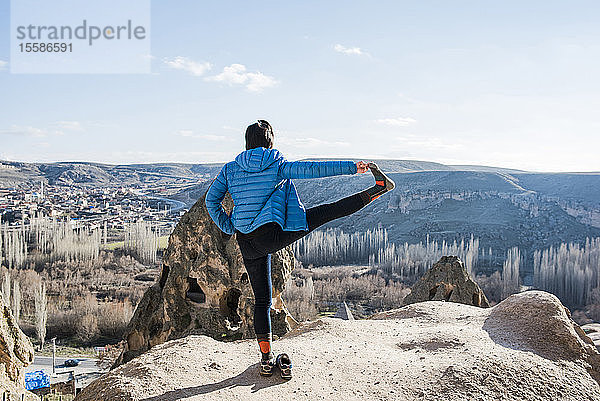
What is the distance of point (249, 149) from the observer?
Result: 5.00 m

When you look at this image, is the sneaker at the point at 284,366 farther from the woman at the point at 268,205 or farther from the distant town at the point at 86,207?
the distant town at the point at 86,207

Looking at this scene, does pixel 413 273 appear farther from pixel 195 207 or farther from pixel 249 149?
pixel 249 149

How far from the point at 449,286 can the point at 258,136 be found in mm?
9408

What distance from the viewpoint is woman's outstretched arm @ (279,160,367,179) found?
466 centimetres

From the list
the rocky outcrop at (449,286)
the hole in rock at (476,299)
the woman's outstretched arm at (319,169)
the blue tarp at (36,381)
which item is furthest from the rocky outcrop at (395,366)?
the blue tarp at (36,381)

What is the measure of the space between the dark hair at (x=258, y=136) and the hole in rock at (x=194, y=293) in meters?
5.29

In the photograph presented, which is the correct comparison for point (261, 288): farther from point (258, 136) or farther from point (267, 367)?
point (258, 136)

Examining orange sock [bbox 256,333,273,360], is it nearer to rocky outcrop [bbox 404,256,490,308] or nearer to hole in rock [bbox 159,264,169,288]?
hole in rock [bbox 159,264,169,288]

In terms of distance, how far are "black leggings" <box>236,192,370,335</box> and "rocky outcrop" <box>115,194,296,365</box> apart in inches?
159

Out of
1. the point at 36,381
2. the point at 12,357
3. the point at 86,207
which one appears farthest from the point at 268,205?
the point at 86,207

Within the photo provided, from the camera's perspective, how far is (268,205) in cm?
478

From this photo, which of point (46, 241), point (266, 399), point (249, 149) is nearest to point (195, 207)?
point (249, 149)

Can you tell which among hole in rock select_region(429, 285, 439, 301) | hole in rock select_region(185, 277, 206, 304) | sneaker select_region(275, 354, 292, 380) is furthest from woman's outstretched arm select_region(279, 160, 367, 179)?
hole in rock select_region(429, 285, 439, 301)

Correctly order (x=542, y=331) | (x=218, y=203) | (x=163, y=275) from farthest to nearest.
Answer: (x=163, y=275), (x=542, y=331), (x=218, y=203)
